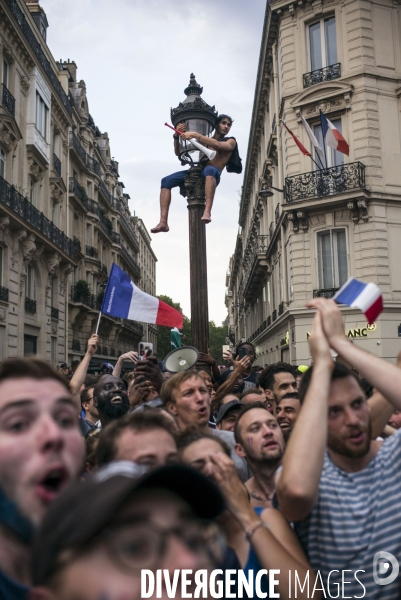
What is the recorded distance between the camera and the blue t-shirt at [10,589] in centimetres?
142

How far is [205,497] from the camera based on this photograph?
3.47 ft

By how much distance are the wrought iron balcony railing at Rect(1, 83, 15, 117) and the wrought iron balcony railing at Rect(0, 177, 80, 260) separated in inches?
108

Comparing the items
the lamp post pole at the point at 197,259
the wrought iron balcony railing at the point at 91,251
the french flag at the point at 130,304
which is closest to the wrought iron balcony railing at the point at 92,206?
the wrought iron balcony railing at the point at 91,251

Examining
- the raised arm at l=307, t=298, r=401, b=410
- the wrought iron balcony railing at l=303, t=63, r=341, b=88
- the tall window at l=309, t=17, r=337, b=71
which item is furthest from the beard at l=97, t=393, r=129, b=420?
the tall window at l=309, t=17, r=337, b=71

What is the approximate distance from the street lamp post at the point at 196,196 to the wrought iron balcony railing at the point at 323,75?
14160 millimetres

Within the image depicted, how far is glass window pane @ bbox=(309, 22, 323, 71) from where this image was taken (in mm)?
19500

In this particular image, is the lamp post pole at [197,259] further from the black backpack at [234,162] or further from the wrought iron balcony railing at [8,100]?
the wrought iron balcony railing at [8,100]

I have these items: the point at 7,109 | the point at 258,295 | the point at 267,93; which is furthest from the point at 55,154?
the point at 258,295

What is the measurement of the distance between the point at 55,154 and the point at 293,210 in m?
12.8

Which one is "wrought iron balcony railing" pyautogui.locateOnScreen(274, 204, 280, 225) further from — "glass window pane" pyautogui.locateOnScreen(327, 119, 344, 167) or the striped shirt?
the striped shirt

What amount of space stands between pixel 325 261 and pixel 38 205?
1220 centimetres

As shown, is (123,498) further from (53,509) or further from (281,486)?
(281,486)

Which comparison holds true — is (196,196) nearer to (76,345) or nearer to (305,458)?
A: (305,458)

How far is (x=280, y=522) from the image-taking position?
209 centimetres
